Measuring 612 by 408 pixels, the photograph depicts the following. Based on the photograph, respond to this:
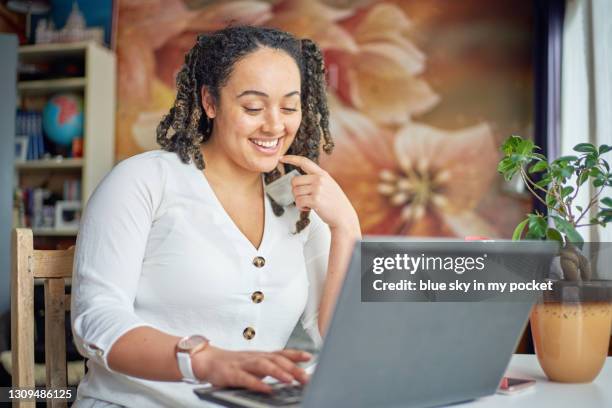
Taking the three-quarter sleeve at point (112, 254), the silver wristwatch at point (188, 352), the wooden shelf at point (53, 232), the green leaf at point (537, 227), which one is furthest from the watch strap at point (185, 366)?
the wooden shelf at point (53, 232)

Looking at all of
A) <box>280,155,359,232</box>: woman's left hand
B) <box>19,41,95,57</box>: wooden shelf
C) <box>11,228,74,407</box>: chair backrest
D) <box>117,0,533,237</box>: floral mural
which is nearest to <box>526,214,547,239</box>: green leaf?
<box>280,155,359,232</box>: woman's left hand

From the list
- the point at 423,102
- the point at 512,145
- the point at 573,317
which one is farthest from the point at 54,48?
the point at 573,317

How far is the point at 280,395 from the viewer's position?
718 mm

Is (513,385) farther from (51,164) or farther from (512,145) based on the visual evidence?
(51,164)

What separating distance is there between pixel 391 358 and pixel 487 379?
207 millimetres

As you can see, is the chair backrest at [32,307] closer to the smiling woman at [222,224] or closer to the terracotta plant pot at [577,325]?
the smiling woman at [222,224]

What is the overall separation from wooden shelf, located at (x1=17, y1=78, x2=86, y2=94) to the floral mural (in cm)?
110

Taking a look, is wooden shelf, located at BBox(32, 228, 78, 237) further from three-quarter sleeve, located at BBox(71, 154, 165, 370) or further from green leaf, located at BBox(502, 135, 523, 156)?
green leaf, located at BBox(502, 135, 523, 156)

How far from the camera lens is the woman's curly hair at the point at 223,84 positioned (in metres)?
1.24

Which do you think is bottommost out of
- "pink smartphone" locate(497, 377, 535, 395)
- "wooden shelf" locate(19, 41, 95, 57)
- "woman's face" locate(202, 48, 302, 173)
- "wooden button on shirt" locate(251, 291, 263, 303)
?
"pink smartphone" locate(497, 377, 535, 395)

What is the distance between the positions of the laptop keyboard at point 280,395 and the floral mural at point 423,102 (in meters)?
3.04

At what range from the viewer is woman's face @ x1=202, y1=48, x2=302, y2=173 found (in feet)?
3.94

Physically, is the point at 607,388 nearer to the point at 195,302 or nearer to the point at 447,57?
the point at 195,302

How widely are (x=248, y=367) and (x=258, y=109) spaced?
61 cm
